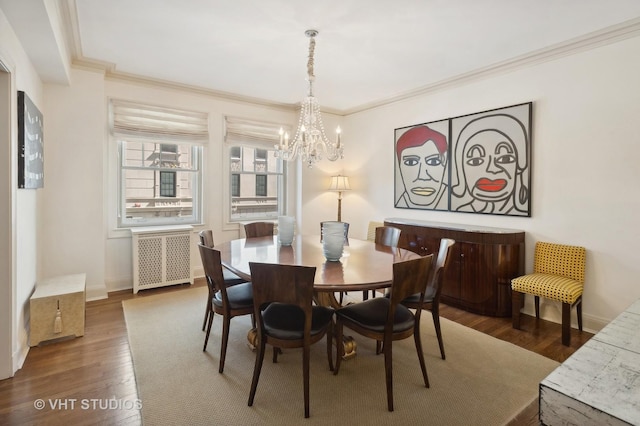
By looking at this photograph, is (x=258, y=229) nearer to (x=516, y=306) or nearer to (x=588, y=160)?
(x=516, y=306)

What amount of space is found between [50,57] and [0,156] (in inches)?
44.7

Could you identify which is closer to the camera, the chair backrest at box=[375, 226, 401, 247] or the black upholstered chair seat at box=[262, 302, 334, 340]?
the black upholstered chair seat at box=[262, 302, 334, 340]

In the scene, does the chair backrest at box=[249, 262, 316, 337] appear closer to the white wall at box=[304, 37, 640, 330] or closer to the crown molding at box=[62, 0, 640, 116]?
the crown molding at box=[62, 0, 640, 116]

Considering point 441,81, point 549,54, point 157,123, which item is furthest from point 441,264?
point 157,123

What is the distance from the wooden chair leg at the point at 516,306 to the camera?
2.99m

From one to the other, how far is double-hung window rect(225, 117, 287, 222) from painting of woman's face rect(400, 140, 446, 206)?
1.98 m

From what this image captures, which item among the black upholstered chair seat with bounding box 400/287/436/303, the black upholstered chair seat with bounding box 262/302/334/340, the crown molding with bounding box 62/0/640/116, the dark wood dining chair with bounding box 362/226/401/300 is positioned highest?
the crown molding with bounding box 62/0/640/116

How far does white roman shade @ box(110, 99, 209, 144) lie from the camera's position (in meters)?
3.88

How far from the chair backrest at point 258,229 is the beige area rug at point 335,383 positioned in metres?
1.12

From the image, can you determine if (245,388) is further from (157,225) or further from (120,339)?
(157,225)

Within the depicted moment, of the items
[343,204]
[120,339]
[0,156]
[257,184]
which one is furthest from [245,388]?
[343,204]

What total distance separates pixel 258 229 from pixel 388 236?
4.84ft

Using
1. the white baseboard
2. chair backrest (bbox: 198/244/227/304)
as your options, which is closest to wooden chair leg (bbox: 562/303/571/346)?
the white baseboard

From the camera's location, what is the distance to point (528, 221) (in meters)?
3.35
